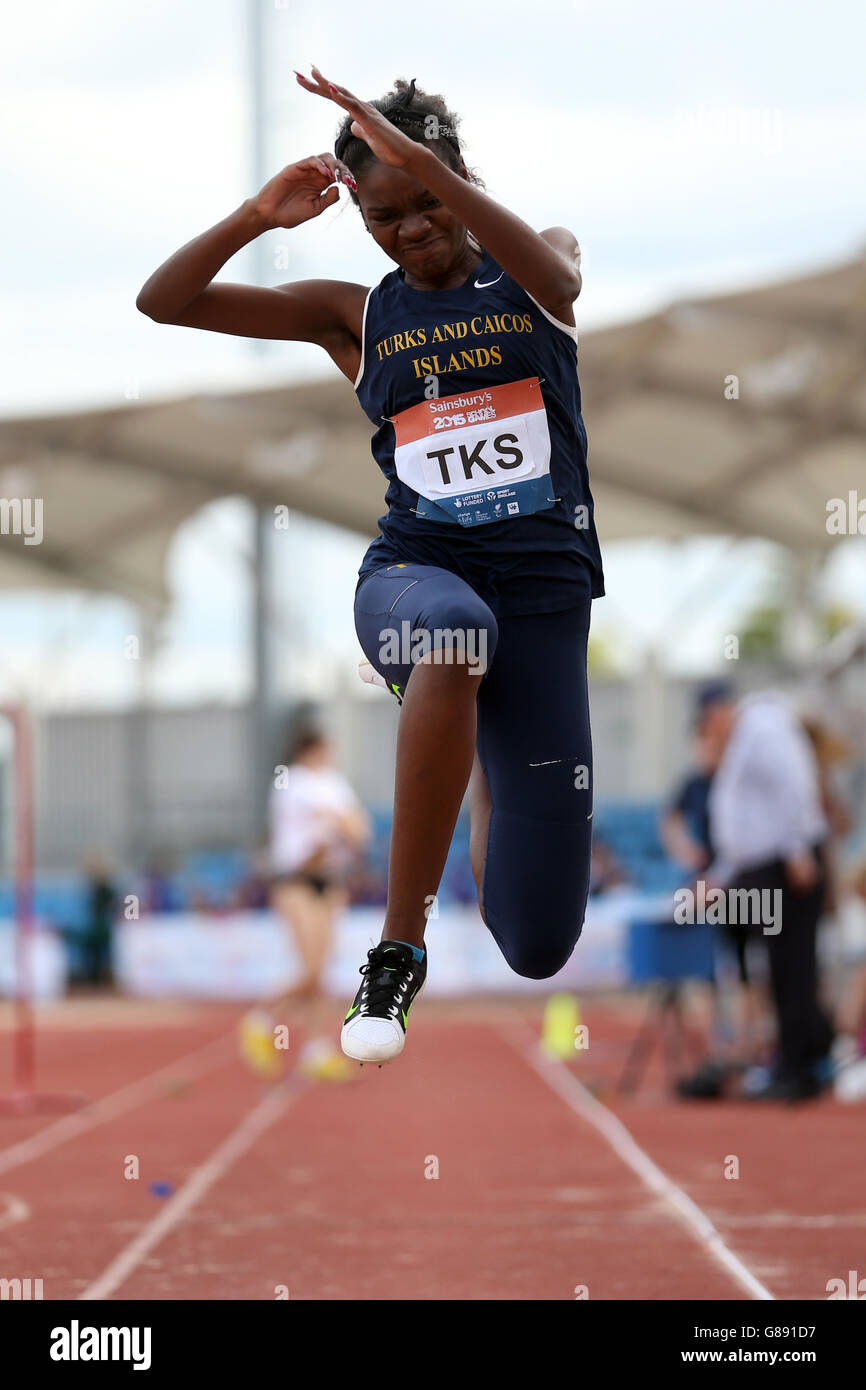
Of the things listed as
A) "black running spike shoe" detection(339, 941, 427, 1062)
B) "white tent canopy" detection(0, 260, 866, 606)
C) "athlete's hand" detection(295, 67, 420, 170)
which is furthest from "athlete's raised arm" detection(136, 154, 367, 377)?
"white tent canopy" detection(0, 260, 866, 606)

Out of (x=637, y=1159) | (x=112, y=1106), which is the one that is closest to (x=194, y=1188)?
(x=637, y=1159)

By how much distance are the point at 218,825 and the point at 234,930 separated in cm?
650

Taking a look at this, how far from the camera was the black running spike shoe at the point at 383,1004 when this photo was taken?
2938 mm

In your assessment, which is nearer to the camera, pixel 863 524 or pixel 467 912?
pixel 863 524

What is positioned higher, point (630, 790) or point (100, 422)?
point (100, 422)

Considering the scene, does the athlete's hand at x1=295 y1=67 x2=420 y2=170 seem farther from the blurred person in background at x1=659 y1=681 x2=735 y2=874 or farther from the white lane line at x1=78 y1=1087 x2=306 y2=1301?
the blurred person in background at x1=659 y1=681 x2=735 y2=874

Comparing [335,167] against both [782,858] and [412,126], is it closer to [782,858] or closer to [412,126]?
[412,126]

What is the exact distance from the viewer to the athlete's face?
3145 millimetres

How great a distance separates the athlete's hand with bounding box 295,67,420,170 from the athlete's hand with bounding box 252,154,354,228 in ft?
0.89
